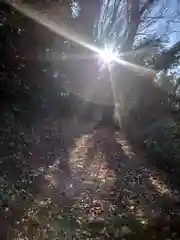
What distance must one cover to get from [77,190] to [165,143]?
3143mm

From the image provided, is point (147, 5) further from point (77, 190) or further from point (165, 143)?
point (77, 190)

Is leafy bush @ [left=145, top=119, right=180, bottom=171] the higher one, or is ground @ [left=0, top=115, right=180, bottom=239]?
leafy bush @ [left=145, top=119, right=180, bottom=171]

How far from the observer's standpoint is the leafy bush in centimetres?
757

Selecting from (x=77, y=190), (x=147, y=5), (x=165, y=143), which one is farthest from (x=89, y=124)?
(x=147, y=5)

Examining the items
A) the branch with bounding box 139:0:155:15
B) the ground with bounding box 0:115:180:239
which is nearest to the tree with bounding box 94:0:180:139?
the branch with bounding box 139:0:155:15

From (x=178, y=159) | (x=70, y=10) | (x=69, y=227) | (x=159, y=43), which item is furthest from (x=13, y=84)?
(x=159, y=43)

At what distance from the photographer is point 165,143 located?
26.6 feet

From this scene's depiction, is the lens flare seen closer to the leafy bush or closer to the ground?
the leafy bush

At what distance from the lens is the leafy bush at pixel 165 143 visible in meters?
7.57

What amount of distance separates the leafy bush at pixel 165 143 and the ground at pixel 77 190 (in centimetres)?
31

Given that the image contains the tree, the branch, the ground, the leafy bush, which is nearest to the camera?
the ground

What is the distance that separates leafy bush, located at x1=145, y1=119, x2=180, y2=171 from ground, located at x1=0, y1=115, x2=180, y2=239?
31 cm

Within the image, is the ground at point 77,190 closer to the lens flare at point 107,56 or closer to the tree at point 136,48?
the tree at point 136,48

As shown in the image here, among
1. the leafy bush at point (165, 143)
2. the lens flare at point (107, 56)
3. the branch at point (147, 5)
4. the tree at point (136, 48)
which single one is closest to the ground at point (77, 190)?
the leafy bush at point (165, 143)
